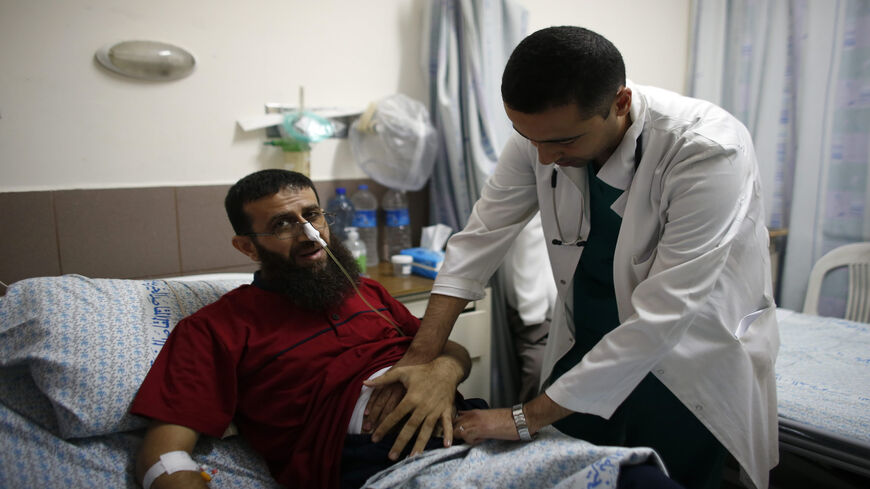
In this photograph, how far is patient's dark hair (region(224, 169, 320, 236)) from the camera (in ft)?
4.60

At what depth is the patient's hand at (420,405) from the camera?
1.16 meters

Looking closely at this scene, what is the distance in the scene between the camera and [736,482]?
1.99 meters

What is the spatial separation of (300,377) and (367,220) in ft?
3.47

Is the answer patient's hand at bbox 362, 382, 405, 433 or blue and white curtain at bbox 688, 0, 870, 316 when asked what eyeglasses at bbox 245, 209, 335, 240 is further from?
blue and white curtain at bbox 688, 0, 870, 316

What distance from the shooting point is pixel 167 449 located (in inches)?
43.4

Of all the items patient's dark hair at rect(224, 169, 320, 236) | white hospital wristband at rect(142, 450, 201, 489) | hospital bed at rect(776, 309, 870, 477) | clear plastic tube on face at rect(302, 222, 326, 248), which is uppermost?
patient's dark hair at rect(224, 169, 320, 236)

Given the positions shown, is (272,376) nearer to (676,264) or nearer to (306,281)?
(306,281)

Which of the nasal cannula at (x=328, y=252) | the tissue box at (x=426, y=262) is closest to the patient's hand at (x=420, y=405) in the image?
the nasal cannula at (x=328, y=252)

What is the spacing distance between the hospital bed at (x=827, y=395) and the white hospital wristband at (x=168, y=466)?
1.49 metres

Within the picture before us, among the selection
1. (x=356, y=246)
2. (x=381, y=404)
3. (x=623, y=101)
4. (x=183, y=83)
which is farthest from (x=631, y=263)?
(x=183, y=83)

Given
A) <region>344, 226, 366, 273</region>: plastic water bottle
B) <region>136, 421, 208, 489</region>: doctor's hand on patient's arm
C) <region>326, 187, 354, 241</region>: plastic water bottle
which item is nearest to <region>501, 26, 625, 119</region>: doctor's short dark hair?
<region>136, 421, 208, 489</region>: doctor's hand on patient's arm

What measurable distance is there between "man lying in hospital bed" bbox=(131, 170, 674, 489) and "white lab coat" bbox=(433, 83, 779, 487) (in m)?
0.17

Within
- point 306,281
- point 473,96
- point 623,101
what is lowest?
point 306,281

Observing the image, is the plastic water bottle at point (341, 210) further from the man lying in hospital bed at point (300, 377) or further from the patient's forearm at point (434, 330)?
the patient's forearm at point (434, 330)
